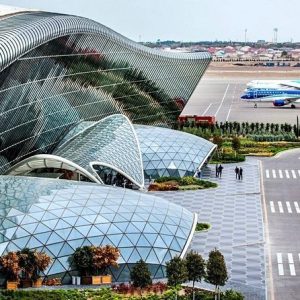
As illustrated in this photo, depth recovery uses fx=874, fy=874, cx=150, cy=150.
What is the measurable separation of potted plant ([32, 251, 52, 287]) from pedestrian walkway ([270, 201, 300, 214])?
18809 millimetres

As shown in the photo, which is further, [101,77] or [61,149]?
[101,77]

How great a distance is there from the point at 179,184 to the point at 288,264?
1920 cm

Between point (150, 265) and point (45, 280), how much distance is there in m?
4.23

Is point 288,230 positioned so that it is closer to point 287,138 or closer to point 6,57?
point 6,57

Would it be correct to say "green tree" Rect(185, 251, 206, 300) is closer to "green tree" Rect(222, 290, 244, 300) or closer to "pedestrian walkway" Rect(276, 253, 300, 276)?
"green tree" Rect(222, 290, 244, 300)

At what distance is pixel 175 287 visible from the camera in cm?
3222

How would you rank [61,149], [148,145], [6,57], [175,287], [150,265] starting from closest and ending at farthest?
[175,287] → [150,265] → [6,57] → [61,149] → [148,145]

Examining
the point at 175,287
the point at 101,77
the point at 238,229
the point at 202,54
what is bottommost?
the point at 175,287

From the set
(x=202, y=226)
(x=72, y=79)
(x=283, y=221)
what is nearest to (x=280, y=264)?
(x=202, y=226)

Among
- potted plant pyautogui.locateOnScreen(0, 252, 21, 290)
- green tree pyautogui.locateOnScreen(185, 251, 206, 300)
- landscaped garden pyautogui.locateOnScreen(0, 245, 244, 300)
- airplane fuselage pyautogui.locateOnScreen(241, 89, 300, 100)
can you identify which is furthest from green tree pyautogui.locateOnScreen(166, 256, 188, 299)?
airplane fuselage pyautogui.locateOnScreen(241, 89, 300, 100)

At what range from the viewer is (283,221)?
4594cm

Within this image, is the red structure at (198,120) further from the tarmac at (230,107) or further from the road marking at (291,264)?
the road marking at (291,264)

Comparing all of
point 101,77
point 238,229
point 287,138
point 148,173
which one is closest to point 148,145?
point 148,173

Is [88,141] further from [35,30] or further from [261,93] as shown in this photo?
[261,93]
